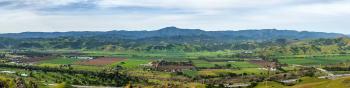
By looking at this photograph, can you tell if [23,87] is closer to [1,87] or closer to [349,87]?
[1,87]

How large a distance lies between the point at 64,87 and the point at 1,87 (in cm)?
3041

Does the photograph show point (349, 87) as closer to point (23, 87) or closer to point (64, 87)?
point (64, 87)

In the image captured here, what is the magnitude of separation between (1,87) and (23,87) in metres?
8.83

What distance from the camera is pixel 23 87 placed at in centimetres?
19825

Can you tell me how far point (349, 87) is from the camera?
656 ft

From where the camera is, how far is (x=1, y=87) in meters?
200

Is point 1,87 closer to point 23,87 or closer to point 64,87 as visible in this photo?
point 23,87

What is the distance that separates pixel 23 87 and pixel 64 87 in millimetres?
22233

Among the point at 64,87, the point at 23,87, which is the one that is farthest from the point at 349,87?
the point at 23,87

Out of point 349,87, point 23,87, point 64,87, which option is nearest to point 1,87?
point 23,87

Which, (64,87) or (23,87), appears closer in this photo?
(64,87)

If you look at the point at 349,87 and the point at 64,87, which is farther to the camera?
the point at 349,87

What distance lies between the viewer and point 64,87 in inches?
7293

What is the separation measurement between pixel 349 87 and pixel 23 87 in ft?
401
